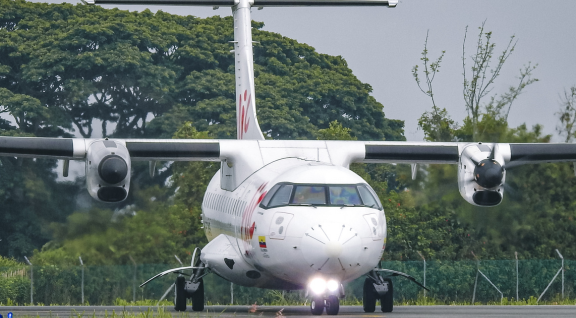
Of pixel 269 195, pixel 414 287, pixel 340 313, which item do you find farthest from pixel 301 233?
pixel 414 287

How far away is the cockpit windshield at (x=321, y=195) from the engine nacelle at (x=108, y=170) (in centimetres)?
272

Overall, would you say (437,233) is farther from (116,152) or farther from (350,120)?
(350,120)

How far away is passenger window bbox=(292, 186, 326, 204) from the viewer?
1509 cm

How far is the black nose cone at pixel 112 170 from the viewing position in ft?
54.4

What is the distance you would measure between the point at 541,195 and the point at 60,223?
12518 millimetres

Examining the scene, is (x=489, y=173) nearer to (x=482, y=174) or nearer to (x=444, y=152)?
(x=482, y=174)

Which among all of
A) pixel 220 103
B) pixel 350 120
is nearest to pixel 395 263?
pixel 220 103

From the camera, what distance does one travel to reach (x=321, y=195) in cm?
1516

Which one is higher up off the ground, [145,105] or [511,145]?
[145,105]

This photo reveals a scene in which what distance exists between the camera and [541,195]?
26.2 m

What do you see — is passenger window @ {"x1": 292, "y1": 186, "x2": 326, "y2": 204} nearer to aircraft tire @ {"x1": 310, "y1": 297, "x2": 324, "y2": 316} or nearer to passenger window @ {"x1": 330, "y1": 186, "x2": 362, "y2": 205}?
passenger window @ {"x1": 330, "y1": 186, "x2": 362, "y2": 205}

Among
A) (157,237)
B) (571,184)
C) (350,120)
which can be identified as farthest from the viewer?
(350,120)

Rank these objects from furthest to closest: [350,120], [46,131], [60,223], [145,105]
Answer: [350,120], [145,105], [46,131], [60,223]

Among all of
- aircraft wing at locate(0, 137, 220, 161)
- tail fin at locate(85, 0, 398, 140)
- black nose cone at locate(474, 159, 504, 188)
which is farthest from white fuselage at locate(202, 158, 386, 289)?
tail fin at locate(85, 0, 398, 140)
